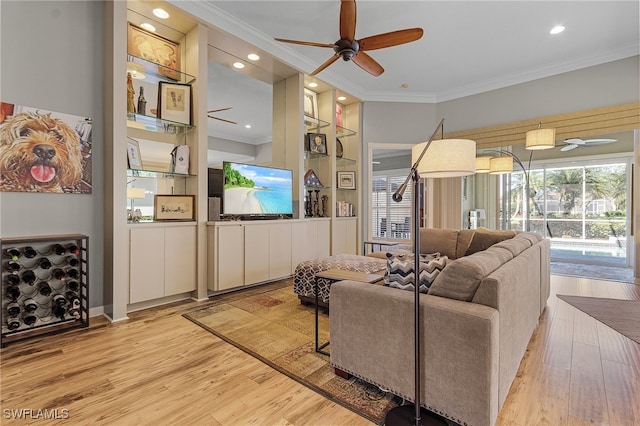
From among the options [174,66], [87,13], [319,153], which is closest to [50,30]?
[87,13]

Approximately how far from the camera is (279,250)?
4.16m

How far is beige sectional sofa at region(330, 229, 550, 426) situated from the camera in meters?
1.31

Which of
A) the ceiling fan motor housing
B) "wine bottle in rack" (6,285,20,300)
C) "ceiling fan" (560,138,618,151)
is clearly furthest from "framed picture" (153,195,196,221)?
"ceiling fan" (560,138,618,151)

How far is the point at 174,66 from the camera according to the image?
351 centimetres

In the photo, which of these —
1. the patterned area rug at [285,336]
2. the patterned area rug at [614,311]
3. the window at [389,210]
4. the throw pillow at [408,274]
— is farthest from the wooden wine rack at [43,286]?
the window at [389,210]

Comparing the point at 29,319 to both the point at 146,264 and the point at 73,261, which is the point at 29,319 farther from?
the point at 146,264

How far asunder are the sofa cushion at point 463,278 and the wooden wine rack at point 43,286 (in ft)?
9.05

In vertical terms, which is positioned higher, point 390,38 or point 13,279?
point 390,38

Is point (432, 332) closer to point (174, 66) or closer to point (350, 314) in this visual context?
point (350, 314)

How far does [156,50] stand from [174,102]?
614 millimetres

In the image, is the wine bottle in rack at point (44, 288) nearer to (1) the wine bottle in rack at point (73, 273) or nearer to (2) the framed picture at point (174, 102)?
(1) the wine bottle in rack at point (73, 273)

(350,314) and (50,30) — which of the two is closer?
(350,314)

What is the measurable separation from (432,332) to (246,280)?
107 inches

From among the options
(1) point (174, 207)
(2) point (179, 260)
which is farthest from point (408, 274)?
(1) point (174, 207)
